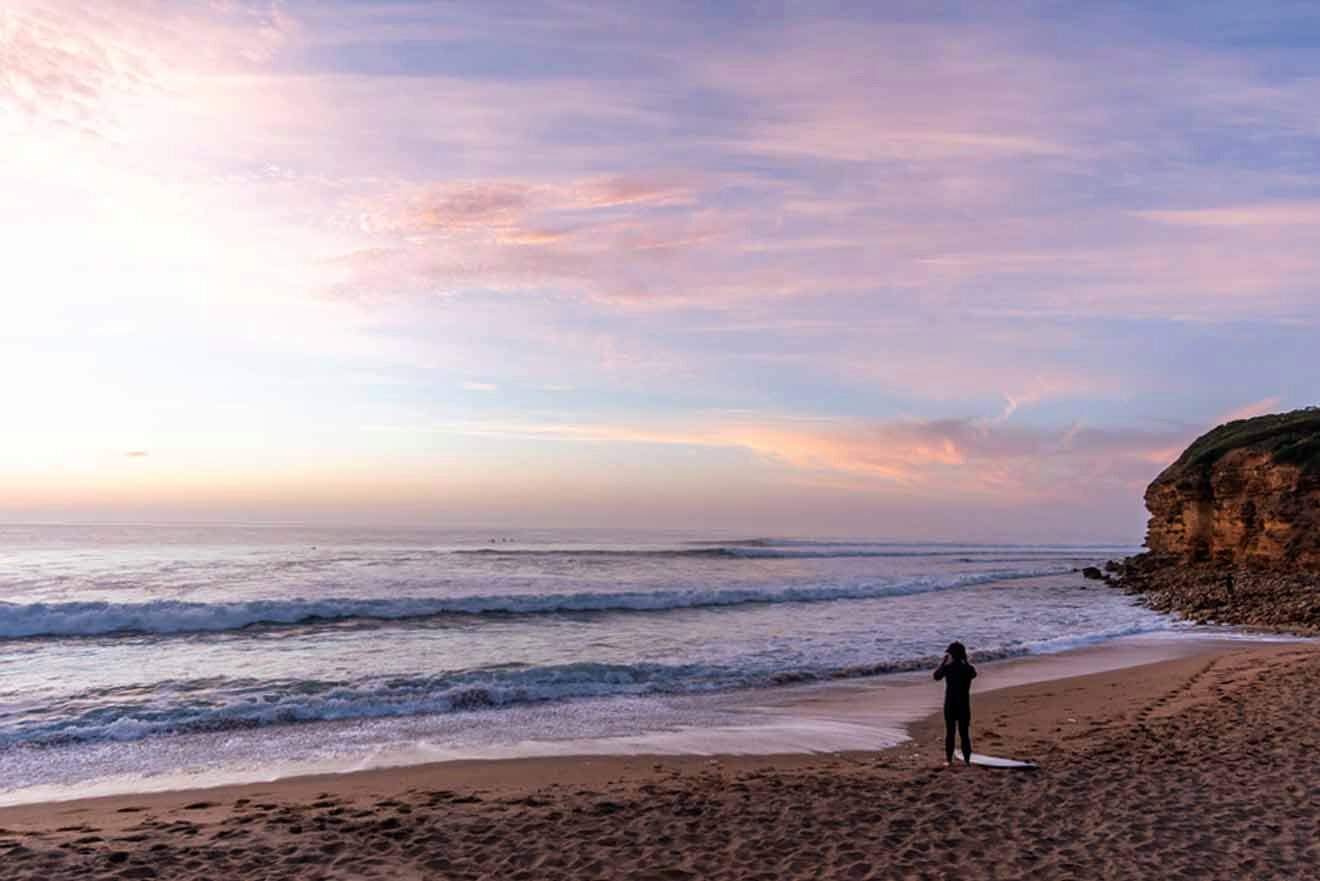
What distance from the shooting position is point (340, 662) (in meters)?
17.3

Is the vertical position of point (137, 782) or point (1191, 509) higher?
point (1191, 509)

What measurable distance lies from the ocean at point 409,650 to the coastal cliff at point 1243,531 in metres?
2.77

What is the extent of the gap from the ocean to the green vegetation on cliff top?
8226mm

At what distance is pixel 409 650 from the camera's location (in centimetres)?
1900

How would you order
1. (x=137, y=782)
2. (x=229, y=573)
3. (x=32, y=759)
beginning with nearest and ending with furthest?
(x=137, y=782) < (x=32, y=759) < (x=229, y=573)

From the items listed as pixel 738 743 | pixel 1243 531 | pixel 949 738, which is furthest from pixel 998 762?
pixel 1243 531

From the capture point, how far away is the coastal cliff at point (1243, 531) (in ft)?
88.6

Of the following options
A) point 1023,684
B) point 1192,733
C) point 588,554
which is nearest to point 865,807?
point 1192,733

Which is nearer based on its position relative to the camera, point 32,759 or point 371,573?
point 32,759

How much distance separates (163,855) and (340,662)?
10.9m

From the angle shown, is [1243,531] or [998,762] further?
[1243,531]

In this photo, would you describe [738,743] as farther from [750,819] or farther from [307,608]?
[307,608]

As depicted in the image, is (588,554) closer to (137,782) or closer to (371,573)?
(371,573)

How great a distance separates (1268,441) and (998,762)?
3551 centimetres
